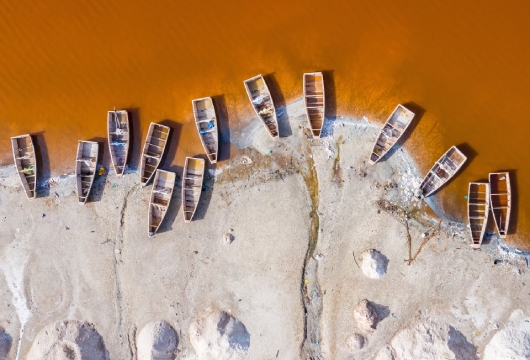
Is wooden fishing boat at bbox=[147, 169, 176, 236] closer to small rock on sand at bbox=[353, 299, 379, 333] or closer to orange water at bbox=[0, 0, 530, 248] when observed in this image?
orange water at bbox=[0, 0, 530, 248]

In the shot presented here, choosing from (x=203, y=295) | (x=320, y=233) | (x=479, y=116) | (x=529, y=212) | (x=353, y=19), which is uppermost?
(x=353, y=19)

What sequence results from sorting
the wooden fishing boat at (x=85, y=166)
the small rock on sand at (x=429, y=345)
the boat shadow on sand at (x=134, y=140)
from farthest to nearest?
1. the boat shadow on sand at (x=134, y=140)
2. the wooden fishing boat at (x=85, y=166)
3. the small rock on sand at (x=429, y=345)

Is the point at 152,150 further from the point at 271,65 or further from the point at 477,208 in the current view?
the point at 477,208

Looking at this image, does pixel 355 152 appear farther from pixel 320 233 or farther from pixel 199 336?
pixel 199 336

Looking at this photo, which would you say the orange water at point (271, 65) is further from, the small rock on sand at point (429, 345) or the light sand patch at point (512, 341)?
the small rock on sand at point (429, 345)

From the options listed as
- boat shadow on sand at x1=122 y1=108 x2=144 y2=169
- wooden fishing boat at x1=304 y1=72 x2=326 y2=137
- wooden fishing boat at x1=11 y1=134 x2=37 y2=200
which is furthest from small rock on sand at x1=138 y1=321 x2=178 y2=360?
wooden fishing boat at x1=304 y1=72 x2=326 y2=137

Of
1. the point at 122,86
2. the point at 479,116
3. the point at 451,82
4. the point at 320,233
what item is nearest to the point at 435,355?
the point at 320,233

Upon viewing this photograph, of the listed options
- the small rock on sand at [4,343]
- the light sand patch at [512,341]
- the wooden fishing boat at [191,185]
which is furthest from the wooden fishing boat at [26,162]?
the light sand patch at [512,341]
